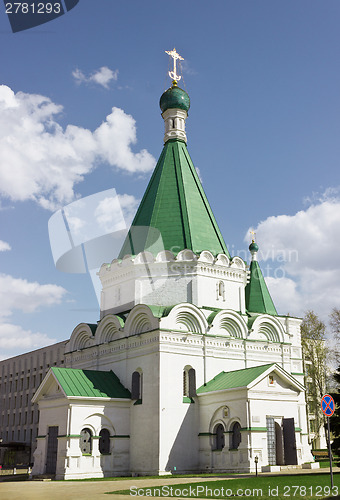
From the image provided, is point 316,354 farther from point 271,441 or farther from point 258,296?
point 271,441

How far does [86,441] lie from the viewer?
2186cm

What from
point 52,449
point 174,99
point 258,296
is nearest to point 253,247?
point 258,296

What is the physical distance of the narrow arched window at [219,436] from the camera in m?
21.7

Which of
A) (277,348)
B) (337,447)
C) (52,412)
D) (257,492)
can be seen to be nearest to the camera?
(257,492)

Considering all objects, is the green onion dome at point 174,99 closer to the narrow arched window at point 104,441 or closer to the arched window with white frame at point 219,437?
the arched window with white frame at point 219,437

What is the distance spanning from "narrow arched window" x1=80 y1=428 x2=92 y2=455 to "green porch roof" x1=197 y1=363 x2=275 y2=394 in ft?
15.6

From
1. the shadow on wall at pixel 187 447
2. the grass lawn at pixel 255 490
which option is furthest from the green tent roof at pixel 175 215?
the grass lawn at pixel 255 490

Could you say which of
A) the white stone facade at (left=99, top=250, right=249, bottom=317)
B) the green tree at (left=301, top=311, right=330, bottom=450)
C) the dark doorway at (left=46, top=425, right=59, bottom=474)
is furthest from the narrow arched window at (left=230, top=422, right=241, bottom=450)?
the green tree at (left=301, top=311, right=330, bottom=450)

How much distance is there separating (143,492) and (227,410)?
8.77 metres

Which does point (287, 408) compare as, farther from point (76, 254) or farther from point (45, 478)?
point (76, 254)

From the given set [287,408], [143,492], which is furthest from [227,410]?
[143,492]

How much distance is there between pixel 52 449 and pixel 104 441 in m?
2.13

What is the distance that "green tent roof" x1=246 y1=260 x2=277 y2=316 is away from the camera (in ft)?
90.7

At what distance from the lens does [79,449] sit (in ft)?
70.1
